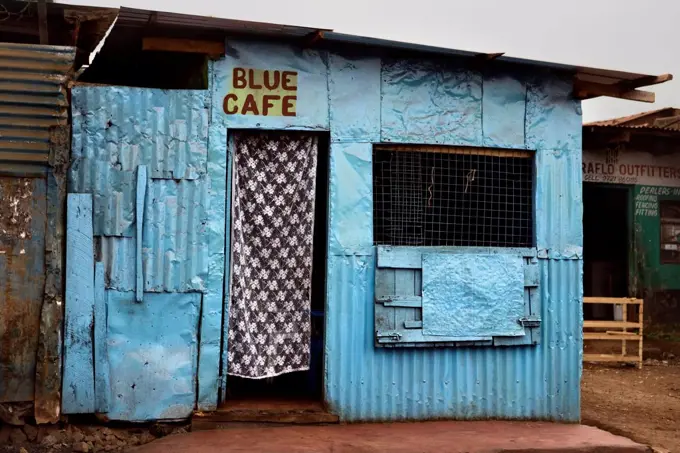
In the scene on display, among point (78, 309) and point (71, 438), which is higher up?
point (78, 309)

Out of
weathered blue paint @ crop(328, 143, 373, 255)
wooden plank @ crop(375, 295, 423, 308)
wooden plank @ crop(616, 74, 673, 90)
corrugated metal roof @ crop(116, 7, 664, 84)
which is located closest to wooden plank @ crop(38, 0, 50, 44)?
corrugated metal roof @ crop(116, 7, 664, 84)

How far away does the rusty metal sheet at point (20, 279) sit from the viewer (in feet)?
20.5

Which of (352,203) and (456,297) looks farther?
(456,297)

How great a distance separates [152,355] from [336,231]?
6.65 feet

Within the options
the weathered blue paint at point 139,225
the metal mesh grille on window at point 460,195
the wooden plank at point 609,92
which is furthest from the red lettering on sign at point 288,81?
the wooden plank at point 609,92

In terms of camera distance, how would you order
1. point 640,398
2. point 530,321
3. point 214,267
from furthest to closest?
point 640,398
point 530,321
point 214,267

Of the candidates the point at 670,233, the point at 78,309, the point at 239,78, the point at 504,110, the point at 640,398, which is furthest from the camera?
the point at 670,233

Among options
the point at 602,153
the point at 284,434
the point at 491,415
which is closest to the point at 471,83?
the point at 491,415

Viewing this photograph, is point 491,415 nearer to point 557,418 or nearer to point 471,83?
point 557,418

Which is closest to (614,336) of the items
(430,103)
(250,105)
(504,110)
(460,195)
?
(460,195)

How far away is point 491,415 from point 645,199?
8042mm

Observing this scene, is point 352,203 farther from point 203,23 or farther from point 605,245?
point 605,245

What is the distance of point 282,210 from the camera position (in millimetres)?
7094

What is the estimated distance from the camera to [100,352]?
6480mm
